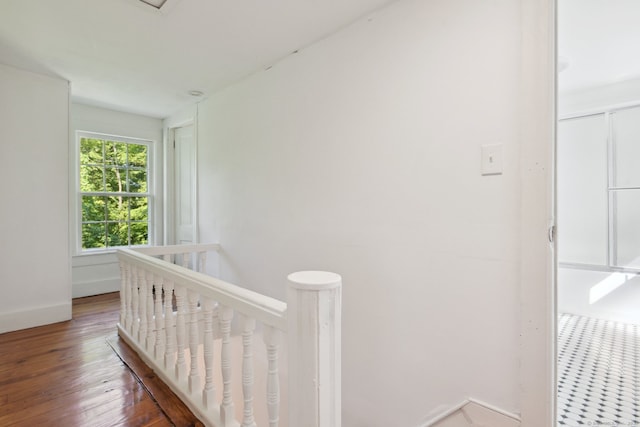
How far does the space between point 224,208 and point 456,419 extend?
2.53 meters

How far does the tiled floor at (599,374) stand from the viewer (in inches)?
69.8

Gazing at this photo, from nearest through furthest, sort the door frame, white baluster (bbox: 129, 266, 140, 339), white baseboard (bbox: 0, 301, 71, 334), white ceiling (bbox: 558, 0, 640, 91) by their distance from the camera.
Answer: white ceiling (bbox: 558, 0, 640, 91) → white baluster (bbox: 129, 266, 140, 339) → white baseboard (bbox: 0, 301, 71, 334) → the door frame

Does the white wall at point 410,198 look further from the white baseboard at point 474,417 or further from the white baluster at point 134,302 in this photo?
the white baluster at point 134,302

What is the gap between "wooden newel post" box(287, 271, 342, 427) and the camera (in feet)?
2.98

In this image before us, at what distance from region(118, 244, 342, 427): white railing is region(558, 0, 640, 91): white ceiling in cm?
204

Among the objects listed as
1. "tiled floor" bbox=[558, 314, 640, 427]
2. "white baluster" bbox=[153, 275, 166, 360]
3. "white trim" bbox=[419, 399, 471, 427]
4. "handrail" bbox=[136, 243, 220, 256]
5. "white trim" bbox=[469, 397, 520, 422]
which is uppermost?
"handrail" bbox=[136, 243, 220, 256]

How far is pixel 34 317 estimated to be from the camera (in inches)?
109

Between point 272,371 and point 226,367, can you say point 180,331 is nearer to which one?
point 226,367

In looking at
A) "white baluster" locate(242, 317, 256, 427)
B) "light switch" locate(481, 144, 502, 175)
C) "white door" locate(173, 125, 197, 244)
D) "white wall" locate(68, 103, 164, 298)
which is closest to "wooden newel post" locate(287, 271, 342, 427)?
"white baluster" locate(242, 317, 256, 427)

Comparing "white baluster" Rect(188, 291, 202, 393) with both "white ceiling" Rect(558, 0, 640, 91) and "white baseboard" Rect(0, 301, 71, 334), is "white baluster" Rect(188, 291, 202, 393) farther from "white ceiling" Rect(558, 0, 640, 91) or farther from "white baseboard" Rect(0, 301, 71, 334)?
"white ceiling" Rect(558, 0, 640, 91)

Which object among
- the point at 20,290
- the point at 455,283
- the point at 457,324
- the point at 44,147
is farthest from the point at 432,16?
the point at 20,290

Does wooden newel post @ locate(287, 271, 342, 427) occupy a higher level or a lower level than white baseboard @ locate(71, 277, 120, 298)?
higher

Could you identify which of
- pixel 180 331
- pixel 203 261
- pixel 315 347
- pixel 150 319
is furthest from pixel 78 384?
pixel 315 347

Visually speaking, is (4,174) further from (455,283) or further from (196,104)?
(455,283)
